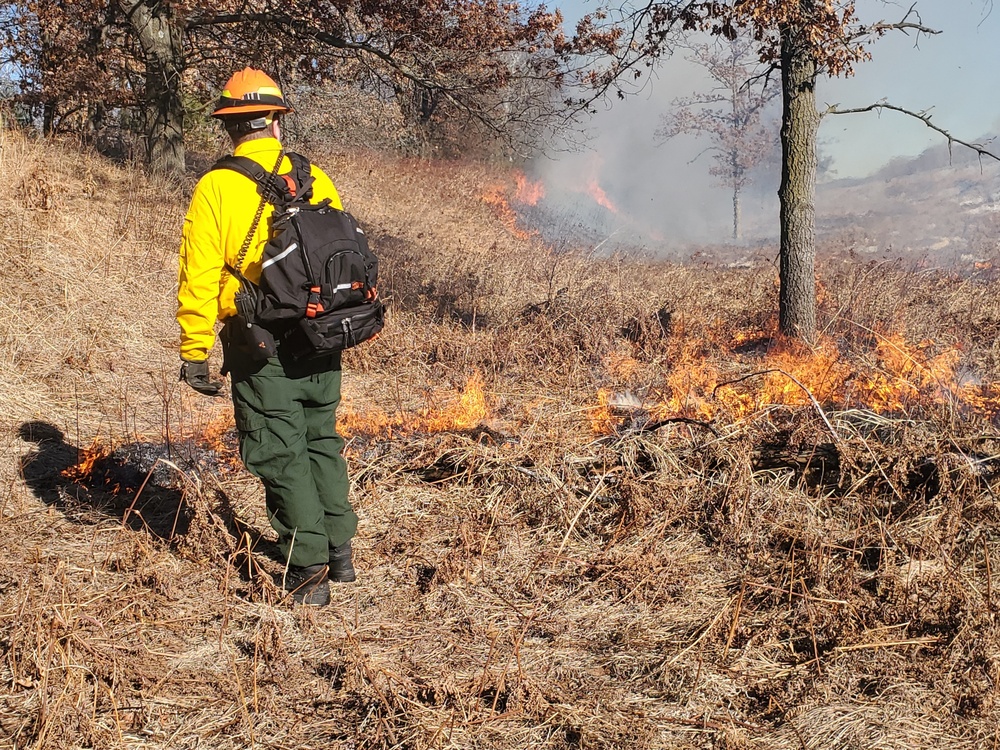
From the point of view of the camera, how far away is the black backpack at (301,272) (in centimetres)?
337

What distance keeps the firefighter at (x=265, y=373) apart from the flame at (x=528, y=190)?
21.3 meters

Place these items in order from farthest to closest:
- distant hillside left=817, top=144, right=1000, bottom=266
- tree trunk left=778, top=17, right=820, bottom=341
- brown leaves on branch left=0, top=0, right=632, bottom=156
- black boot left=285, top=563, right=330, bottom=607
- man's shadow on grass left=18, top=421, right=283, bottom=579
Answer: distant hillside left=817, top=144, right=1000, bottom=266, brown leaves on branch left=0, top=0, right=632, bottom=156, tree trunk left=778, top=17, right=820, bottom=341, man's shadow on grass left=18, top=421, right=283, bottom=579, black boot left=285, top=563, right=330, bottom=607

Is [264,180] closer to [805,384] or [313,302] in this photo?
[313,302]

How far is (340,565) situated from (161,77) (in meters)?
10.1

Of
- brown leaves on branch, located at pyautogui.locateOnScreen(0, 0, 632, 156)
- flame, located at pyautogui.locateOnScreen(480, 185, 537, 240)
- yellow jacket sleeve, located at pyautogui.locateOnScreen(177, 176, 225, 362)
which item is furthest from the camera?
flame, located at pyautogui.locateOnScreen(480, 185, 537, 240)

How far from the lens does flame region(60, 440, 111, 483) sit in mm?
4863

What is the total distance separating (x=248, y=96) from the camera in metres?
3.41

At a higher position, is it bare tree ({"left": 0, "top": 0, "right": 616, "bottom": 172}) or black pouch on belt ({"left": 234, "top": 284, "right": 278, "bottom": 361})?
bare tree ({"left": 0, "top": 0, "right": 616, "bottom": 172})

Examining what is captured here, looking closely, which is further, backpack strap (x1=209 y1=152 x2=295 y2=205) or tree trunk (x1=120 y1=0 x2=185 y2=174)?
tree trunk (x1=120 y1=0 x2=185 y2=174)

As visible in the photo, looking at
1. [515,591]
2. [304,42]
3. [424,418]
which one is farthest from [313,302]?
[304,42]

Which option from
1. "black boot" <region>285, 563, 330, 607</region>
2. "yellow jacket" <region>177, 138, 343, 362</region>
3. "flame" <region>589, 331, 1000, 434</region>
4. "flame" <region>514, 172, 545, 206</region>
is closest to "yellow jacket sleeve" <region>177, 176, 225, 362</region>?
"yellow jacket" <region>177, 138, 343, 362</region>

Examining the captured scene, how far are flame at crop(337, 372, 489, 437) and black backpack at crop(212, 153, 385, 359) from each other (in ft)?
6.38

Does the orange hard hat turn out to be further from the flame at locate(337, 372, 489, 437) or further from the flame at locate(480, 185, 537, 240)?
the flame at locate(480, 185, 537, 240)

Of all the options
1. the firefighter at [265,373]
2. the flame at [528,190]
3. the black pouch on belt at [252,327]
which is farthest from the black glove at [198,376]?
the flame at [528,190]
